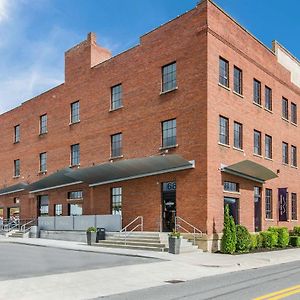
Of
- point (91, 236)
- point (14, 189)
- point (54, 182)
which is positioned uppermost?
point (54, 182)

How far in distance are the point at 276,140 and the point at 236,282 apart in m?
21.5

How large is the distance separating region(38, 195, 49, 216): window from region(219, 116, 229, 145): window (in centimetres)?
1775

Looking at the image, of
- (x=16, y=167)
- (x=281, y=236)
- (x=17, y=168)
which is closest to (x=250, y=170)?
(x=281, y=236)

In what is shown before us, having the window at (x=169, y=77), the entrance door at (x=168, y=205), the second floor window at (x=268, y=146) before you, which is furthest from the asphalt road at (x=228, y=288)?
the second floor window at (x=268, y=146)

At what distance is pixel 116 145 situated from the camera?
31344mm

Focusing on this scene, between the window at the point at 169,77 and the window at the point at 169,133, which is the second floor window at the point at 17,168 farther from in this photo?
the window at the point at 169,77

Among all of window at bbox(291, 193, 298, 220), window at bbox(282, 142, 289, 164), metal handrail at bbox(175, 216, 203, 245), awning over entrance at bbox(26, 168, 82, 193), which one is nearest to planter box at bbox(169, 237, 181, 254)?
metal handrail at bbox(175, 216, 203, 245)

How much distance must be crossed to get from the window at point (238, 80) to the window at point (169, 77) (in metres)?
3.90

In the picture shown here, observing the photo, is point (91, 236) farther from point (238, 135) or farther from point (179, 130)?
point (238, 135)

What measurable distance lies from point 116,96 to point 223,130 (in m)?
8.63

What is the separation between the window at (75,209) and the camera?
112ft

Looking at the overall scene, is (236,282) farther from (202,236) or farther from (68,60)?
(68,60)

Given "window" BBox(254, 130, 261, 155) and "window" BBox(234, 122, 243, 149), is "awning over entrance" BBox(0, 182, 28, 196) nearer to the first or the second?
"window" BBox(234, 122, 243, 149)

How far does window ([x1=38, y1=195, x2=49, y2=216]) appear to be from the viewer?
38.3 metres
